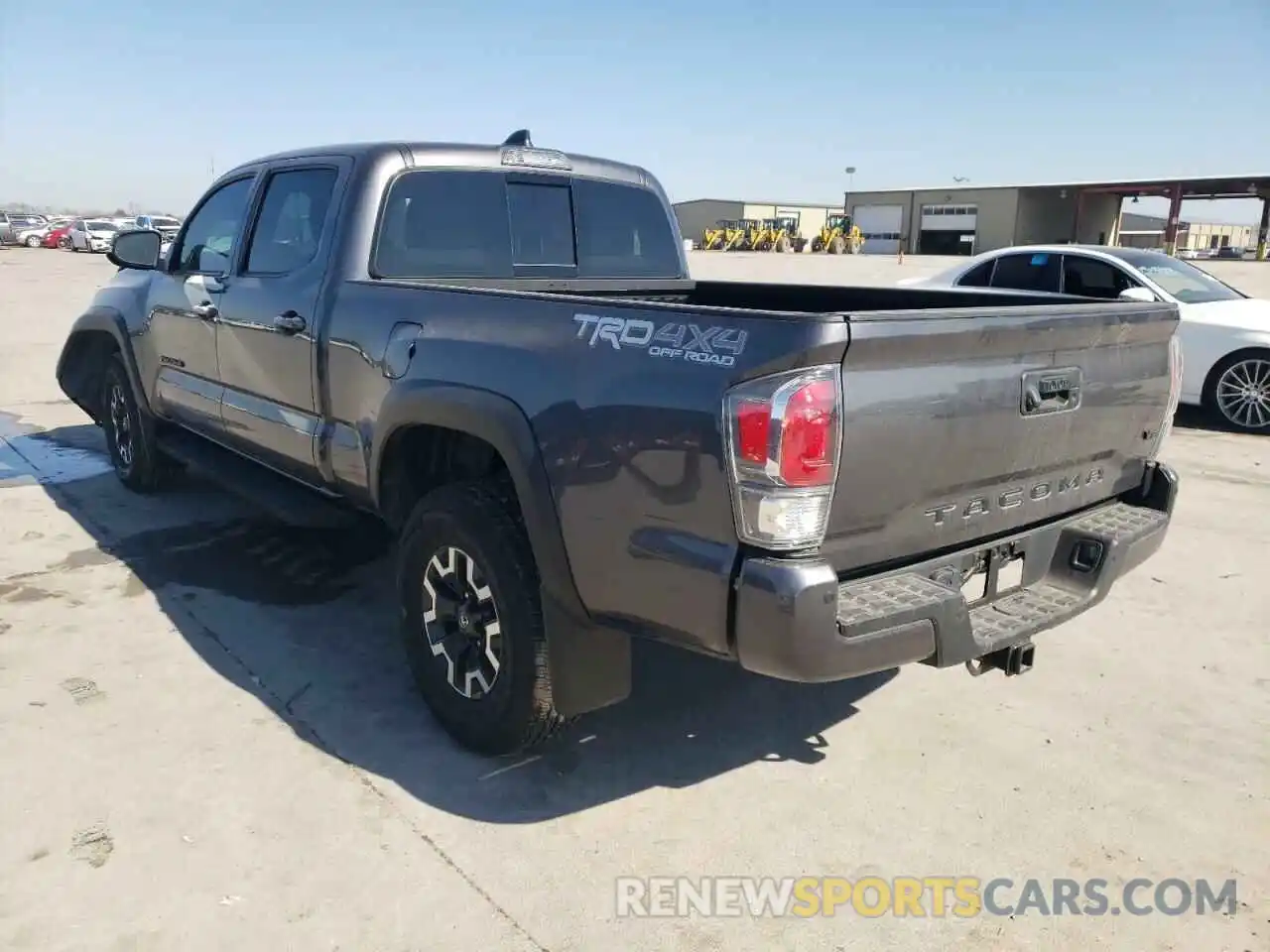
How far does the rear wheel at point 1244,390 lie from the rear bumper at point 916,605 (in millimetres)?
6684

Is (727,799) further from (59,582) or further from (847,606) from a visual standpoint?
(59,582)

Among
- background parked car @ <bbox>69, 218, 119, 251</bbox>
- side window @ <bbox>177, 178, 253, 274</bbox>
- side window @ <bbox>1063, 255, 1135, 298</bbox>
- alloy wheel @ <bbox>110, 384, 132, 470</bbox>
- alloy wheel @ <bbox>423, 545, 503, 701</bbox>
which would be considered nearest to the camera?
alloy wheel @ <bbox>423, 545, 503, 701</bbox>

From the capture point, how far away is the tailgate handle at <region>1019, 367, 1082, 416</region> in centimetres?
274

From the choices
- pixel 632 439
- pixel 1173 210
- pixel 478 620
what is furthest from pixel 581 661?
pixel 1173 210

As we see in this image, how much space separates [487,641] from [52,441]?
6.41m

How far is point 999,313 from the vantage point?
2.61 meters

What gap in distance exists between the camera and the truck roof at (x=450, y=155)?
3.95 m

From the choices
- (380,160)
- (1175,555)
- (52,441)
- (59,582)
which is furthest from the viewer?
(52,441)

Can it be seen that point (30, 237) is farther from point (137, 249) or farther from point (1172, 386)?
point (1172, 386)

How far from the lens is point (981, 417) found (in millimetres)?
2619

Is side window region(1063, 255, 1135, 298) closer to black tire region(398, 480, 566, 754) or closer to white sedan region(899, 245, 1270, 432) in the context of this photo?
white sedan region(899, 245, 1270, 432)

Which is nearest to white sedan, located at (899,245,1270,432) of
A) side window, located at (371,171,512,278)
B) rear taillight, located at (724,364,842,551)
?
side window, located at (371,171,512,278)

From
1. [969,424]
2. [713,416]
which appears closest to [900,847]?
[969,424]

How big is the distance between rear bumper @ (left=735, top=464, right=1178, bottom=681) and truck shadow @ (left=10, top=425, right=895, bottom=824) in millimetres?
910
